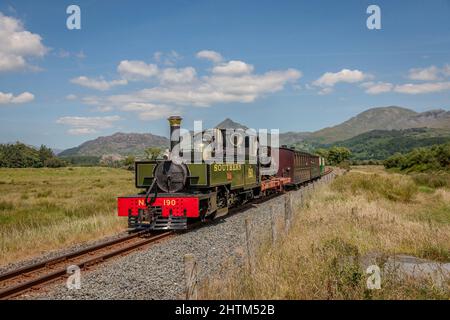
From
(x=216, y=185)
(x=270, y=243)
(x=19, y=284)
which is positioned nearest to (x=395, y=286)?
(x=270, y=243)

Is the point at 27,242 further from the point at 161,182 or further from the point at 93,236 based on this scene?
the point at 161,182

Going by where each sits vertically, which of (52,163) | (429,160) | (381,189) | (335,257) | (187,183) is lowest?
(335,257)

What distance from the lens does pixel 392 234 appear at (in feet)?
32.1

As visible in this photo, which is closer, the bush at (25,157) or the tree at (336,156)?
the tree at (336,156)

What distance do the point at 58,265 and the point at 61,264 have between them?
0.07m

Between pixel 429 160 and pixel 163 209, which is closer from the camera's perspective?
pixel 163 209

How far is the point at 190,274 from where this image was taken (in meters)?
4.57

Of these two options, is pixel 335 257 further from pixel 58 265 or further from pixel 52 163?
pixel 52 163

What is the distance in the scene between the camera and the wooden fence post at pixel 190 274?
453cm

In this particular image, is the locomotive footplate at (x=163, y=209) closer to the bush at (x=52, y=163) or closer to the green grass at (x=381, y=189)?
the green grass at (x=381, y=189)

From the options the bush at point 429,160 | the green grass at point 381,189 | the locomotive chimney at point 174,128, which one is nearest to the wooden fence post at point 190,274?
the locomotive chimney at point 174,128

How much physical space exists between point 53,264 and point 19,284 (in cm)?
162

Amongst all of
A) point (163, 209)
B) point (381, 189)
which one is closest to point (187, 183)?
point (163, 209)

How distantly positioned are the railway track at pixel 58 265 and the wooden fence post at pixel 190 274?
358 centimetres
